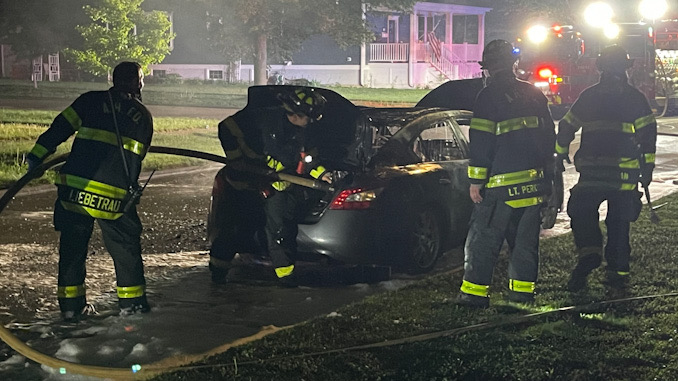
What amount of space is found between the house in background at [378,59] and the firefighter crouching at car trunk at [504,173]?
104 ft

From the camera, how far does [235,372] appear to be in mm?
4852

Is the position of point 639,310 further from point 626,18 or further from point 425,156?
point 626,18

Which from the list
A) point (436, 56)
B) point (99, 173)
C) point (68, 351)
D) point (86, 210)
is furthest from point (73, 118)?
point (436, 56)

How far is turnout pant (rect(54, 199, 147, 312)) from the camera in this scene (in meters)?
5.83

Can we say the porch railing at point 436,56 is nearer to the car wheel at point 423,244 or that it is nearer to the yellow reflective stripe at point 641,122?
the car wheel at point 423,244

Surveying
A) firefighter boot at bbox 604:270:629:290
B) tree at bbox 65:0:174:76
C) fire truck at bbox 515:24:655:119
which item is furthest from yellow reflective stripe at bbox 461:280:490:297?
tree at bbox 65:0:174:76

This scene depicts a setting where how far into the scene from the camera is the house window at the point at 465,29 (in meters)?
43.9

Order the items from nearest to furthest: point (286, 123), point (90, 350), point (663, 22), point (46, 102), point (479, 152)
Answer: point (90, 350), point (479, 152), point (286, 123), point (663, 22), point (46, 102)

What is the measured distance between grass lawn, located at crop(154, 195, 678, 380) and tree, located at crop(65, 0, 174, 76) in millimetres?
20185

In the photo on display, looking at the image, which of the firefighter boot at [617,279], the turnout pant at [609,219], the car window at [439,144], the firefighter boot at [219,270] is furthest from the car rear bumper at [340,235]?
the firefighter boot at [617,279]

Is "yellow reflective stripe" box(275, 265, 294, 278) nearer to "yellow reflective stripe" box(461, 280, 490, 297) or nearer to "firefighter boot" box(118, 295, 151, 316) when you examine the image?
"firefighter boot" box(118, 295, 151, 316)

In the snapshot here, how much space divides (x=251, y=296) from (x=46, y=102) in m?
21.5

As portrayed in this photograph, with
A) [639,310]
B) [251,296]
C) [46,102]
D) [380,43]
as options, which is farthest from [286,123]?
[380,43]

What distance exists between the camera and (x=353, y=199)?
272 inches
